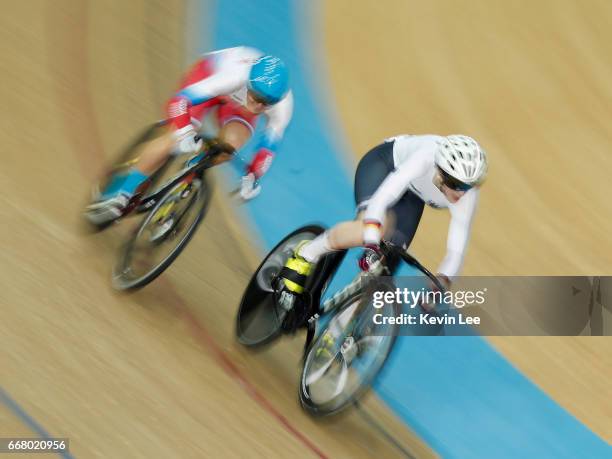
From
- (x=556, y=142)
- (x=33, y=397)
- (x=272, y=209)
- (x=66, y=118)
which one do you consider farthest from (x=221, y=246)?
(x=556, y=142)

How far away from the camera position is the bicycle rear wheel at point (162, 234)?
4898 mm

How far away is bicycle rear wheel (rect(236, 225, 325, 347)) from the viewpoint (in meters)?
5.01

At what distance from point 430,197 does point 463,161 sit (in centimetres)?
47

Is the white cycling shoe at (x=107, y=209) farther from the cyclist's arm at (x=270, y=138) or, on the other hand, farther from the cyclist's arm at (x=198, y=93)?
the cyclist's arm at (x=270, y=138)

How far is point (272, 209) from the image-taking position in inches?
262

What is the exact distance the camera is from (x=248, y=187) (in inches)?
194

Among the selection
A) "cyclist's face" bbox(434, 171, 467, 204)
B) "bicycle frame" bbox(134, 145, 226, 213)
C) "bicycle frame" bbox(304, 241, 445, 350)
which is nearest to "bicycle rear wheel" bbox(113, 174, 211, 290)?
"bicycle frame" bbox(134, 145, 226, 213)

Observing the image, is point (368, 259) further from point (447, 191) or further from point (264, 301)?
Answer: point (264, 301)

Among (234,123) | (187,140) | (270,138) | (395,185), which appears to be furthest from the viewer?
(234,123)

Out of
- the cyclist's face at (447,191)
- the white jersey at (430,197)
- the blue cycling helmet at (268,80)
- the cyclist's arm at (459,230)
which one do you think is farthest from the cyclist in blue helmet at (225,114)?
the cyclist's arm at (459,230)

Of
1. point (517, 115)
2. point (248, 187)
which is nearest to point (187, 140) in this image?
point (248, 187)

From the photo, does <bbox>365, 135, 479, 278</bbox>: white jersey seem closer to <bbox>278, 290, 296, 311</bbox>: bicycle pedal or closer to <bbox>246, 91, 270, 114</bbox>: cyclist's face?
<bbox>278, 290, 296, 311</bbox>: bicycle pedal

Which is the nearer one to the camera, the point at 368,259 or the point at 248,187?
the point at 368,259

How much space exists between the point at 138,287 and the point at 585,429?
3000 mm
